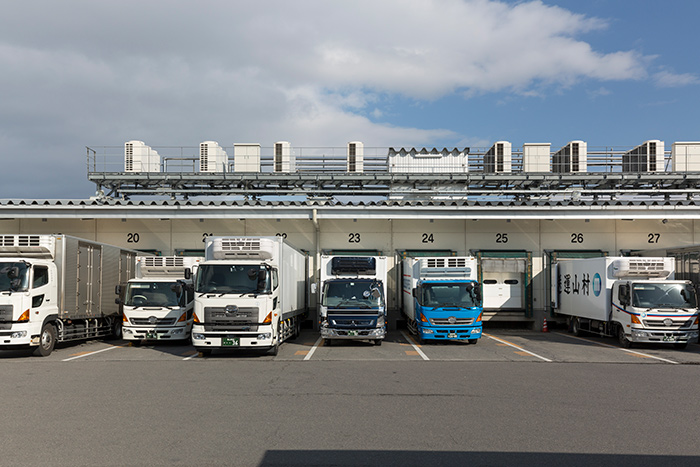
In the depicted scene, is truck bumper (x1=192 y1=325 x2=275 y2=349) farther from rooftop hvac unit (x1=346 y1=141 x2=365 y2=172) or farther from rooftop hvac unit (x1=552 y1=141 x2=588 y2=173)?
rooftop hvac unit (x1=552 y1=141 x2=588 y2=173)

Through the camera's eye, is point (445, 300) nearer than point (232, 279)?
No

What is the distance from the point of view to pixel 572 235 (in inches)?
976

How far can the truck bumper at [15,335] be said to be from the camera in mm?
13695

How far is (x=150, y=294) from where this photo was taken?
17344mm

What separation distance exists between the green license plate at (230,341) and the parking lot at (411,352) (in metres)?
0.64

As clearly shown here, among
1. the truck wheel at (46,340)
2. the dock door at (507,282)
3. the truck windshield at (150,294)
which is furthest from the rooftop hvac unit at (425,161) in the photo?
the truck wheel at (46,340)

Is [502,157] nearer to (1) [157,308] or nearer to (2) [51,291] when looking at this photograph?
(1) [157,308]

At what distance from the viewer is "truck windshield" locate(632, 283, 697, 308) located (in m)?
16.9

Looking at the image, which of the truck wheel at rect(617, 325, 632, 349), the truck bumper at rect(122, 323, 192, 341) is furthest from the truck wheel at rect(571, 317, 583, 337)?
the truck bumper at rect(122, 323, 192, 341)

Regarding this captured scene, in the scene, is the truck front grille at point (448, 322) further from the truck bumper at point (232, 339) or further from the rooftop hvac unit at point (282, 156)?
the rooftop hvac unit at point (282, 156)

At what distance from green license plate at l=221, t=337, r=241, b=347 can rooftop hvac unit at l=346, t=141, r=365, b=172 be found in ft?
47.3

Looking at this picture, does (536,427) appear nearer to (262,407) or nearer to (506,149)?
(262,407)

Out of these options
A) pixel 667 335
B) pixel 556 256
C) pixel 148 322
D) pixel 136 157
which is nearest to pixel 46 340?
pixel 148 322

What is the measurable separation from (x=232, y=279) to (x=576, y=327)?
14.2 m
